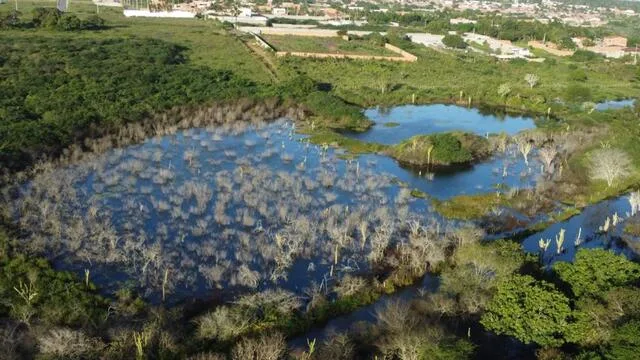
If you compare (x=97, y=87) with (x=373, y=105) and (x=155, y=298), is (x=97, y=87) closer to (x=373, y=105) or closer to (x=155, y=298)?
(x=373, y=105)

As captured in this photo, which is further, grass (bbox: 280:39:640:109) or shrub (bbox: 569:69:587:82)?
shrub (bbox: 569:69:587:82)

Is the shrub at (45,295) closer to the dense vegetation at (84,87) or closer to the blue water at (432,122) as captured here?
the dense vegetation at (84,87)

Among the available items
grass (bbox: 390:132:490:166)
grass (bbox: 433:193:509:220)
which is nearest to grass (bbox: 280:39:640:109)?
grass (bbox: 390:132:490:166)

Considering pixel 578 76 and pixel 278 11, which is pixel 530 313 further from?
pixel 278 11

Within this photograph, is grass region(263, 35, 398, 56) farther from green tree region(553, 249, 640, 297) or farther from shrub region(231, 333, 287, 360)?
shrub region(231, 333, 287, 360)

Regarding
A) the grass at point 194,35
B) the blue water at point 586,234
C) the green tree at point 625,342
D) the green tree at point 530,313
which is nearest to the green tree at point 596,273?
the green tree at point 530,313

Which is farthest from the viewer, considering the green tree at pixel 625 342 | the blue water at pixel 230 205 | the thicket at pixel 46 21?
the thicket at pixel 46 21
